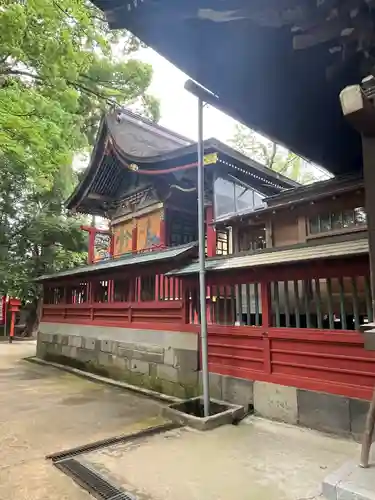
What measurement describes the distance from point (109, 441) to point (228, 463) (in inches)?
60.4

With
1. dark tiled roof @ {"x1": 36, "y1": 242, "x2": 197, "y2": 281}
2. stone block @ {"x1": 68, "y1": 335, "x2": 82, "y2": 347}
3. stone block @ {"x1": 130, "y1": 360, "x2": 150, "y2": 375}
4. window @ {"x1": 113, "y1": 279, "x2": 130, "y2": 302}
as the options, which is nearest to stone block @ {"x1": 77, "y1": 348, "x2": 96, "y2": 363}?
stone block @ {"x1": 68, "y1": 335, "x2": 82, "y2": 347}

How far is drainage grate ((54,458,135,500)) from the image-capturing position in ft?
10.3

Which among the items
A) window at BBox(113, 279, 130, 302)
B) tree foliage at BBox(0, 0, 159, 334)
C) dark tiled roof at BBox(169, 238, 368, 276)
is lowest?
window at BBox(113, 279, 130, 302)

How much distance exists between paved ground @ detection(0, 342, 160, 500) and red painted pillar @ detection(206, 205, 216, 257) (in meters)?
3.47

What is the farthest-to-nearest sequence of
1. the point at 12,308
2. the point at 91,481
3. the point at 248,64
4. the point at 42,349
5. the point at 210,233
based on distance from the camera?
1. the point at 12,308
2. the point at 42,349
3. the point at 210,233
4. the point at 91,481
5. the point at 248,64

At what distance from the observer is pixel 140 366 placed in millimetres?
8086

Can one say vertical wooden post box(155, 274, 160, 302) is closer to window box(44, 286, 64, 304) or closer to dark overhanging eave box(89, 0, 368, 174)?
dark overhanging eave box(89, 0, 368, 174)

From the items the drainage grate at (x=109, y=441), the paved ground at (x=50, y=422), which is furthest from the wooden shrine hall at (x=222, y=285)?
the drainage grate at (x=109, y=441)

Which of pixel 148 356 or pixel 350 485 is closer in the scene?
pixel 350 485

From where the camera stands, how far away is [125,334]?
877 centimetres

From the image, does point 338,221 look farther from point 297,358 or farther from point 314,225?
point 297,358

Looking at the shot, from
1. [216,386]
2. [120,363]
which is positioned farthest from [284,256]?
[120,363]

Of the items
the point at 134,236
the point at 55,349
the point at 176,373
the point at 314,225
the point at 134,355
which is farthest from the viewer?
the point at 55,349

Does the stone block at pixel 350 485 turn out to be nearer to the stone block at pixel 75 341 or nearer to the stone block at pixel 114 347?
the stone block at pixel 114 347
